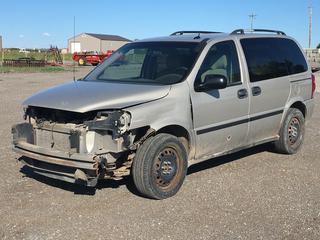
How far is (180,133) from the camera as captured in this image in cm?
580

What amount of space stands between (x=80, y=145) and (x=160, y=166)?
961 millimetres

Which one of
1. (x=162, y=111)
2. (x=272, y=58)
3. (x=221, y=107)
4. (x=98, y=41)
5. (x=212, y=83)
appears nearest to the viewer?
(x=162, y=111)

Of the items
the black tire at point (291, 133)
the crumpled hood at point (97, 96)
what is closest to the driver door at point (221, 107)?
the crumpled hood at point (97, 96)

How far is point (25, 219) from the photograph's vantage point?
484cm

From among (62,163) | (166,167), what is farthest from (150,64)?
(62,163)

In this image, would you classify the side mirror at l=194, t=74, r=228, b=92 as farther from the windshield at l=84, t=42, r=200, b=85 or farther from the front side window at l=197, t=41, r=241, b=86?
the windshield at l=84, t=42, r=200, b=85

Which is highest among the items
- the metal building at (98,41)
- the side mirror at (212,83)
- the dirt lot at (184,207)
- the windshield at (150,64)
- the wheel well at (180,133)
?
the metal building at (98,41)

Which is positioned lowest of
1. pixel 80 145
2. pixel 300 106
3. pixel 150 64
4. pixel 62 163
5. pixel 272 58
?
pixel 62 163

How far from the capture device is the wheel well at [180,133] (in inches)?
223

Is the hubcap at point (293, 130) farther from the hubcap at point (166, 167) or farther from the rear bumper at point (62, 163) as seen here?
the rear bumper at point (62, 163)

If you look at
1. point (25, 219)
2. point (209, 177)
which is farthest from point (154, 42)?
point (25, 219)

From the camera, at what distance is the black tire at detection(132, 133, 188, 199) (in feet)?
17.2

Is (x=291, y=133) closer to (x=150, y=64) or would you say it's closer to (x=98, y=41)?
(x=150, y=64)

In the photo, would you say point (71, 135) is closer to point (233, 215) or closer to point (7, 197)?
point (7, 197)
